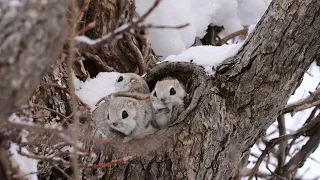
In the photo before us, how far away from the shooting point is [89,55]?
13.0 feet

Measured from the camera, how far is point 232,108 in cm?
291

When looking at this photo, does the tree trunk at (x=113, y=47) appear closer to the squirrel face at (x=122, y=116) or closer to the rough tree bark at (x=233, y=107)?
the squirrel face at (x=122, y=116)

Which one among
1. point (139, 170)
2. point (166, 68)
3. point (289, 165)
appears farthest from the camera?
point (289, 165)

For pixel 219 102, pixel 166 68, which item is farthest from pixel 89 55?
pixel 219 102

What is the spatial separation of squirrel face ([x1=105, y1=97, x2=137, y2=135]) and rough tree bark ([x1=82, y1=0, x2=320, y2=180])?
19 centimetres

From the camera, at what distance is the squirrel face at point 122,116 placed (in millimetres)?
3143

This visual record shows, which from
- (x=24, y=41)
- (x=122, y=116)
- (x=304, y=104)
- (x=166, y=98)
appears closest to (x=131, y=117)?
(x=122, y=116)

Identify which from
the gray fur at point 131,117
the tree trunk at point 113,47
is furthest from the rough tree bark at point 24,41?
the tree trunk at point 113,47

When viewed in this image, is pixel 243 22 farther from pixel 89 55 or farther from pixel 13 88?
pixel 13 88

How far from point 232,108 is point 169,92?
414mm

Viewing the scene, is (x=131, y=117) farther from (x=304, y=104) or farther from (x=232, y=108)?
(x=304, y=104)

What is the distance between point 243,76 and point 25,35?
5.40ft

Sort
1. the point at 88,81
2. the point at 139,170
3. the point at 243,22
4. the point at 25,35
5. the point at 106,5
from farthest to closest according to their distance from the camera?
the point at 243,22, the point at 106,5, the point at 88,81, the point at 139,170, the point at 25,35

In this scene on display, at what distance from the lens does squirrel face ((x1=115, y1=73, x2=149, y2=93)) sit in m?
3.44
